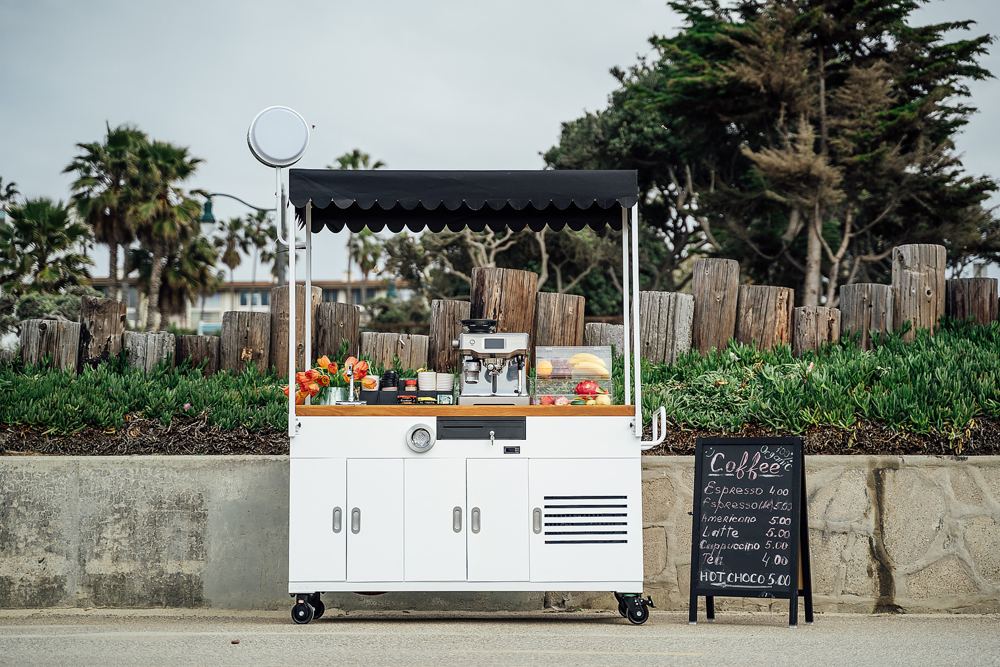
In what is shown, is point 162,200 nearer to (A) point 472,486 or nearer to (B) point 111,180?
(B) point 111,180

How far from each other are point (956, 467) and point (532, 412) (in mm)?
3017

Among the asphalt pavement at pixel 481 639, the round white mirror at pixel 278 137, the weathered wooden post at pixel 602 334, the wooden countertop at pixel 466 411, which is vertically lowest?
the asphalt pavement at pixel 481 639

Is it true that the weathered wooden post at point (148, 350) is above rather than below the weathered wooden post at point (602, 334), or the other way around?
below

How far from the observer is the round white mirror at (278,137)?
722 cm

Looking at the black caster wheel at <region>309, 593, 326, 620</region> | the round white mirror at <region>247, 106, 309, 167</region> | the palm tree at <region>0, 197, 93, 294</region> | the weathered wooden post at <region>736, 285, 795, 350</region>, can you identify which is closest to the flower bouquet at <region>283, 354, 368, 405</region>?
the black caster wheel at <region>309, 593, 326, 620</region>

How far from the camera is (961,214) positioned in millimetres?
26344

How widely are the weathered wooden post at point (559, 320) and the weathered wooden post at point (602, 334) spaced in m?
0.12

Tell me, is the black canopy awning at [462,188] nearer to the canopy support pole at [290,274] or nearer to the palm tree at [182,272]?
the canopy support pole at [290,274]

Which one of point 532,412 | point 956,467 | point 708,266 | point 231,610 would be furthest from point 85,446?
point 956,467

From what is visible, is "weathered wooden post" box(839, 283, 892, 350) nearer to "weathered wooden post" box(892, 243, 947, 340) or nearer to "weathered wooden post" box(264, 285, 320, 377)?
"weathered wooden post" box(892, 243, 947, 340)

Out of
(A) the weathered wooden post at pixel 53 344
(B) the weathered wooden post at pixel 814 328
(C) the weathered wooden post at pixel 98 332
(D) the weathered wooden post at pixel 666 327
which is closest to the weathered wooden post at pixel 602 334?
(D) the weathered wooden post at pixel 666 327

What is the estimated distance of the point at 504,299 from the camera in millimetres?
9523

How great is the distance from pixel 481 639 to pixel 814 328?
476cm

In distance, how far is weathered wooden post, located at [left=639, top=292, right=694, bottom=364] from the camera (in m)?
9.74
